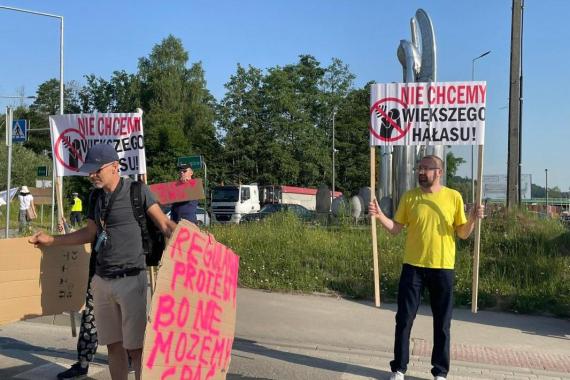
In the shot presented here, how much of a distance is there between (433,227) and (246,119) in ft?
161

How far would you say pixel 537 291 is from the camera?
895cm

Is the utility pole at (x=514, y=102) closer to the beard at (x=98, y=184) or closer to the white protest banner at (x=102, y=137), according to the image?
the white protest banner at (x=102, y=137)

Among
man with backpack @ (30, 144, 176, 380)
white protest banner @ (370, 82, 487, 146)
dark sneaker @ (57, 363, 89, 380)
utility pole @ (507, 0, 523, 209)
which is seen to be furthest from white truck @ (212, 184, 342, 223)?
man with backpack @ (30, 144, 176, 380)

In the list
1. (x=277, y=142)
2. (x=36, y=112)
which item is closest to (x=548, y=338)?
(x=277, y=142)

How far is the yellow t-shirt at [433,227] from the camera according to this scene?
16.7ft

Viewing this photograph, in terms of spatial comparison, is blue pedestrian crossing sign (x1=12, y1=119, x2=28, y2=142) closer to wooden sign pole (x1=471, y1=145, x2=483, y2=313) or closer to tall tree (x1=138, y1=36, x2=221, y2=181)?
wooden sign pole (x1=471, y1=145, x2=483, y2=313)

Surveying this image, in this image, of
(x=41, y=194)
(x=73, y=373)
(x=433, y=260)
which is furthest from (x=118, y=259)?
(x=41, y=194)

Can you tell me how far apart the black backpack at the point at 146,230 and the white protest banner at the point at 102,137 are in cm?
321

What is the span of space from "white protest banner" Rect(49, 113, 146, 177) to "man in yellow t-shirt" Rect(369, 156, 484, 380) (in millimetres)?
3832

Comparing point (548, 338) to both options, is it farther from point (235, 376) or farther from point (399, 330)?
point (235, 376)

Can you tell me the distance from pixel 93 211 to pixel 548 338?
573 centimetres

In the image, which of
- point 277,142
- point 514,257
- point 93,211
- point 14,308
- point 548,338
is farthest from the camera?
point 277,142

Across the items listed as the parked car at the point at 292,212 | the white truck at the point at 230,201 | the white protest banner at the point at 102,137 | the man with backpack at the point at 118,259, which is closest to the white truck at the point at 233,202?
the white truck at the point at 230,201

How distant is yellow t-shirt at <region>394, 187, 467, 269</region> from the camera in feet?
16.7
